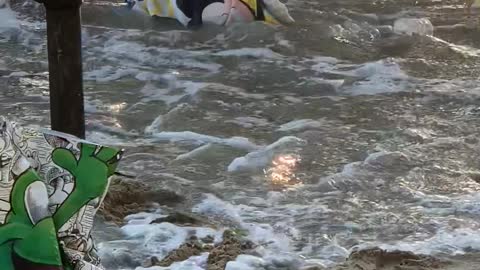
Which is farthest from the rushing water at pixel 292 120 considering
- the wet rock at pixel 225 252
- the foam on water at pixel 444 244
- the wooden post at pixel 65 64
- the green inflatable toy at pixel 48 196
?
the green inflatable toy at pixel 48 196

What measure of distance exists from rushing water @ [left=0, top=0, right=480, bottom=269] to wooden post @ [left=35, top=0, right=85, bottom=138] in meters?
0.96

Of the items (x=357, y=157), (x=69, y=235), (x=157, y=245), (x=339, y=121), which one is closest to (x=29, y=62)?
(x=339, y=121)

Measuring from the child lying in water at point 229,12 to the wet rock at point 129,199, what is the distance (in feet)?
18.4

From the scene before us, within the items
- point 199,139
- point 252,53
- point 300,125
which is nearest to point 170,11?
point 252,53

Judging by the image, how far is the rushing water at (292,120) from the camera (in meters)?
4.62

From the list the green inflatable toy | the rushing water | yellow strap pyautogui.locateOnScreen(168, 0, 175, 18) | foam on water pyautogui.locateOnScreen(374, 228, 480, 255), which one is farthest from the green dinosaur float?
yellow strap pyautogui.locateOnScreen(168, 0, 175, 18)

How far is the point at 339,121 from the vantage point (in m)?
6.75

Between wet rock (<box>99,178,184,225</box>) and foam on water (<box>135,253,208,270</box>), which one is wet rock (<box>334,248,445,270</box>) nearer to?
foam on water (<box>135,253,208,270</box>)

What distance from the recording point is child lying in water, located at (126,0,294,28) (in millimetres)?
10453

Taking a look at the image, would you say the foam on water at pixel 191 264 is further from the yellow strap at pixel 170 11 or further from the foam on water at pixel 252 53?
the yellow strap at pixel 170 11

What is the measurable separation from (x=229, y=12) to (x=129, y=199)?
6.00 metres

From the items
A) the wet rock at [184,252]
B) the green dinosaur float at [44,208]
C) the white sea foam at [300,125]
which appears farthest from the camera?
the white sea foam at [300,125]

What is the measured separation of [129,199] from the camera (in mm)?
4820

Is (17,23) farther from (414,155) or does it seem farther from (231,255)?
(231,255)
